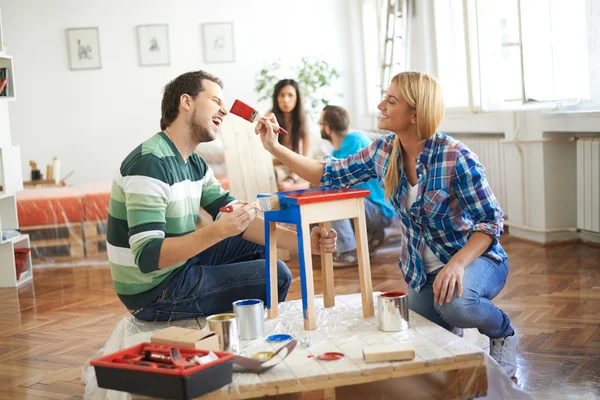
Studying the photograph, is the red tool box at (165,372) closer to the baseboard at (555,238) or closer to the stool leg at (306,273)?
the stool leg at (306,273)

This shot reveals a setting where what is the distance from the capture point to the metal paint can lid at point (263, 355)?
83.6 inches

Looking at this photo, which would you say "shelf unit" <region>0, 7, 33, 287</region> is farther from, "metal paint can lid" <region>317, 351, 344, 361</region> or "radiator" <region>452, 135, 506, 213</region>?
"radiator" <region>452, 135, 506, 213</region>

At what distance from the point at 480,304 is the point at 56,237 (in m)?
4.16

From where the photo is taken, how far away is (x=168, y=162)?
2.50 meters

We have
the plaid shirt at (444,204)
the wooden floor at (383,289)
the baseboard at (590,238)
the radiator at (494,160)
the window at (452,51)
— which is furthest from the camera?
the window at (452,51)

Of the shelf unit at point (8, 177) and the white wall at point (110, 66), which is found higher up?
the white wall at point (110, 66)

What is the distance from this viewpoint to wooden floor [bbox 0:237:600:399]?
2.64 m

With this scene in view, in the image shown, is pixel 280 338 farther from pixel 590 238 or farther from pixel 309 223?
pixel 590 238

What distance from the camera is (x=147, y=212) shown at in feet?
7.71

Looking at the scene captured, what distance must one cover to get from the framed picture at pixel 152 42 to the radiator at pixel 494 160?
12.6ft

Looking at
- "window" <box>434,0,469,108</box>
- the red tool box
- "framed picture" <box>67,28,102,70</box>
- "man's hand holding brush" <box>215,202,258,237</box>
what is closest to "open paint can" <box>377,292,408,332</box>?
"man's hand holding brush" <box>215,202,258,237</box>

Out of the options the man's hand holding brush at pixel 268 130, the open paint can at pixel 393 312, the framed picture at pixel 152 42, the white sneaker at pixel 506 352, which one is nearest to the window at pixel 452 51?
the framed picture at pixel 152 42

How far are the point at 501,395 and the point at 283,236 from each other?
957 mm

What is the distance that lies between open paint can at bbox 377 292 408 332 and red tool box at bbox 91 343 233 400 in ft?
1.95
